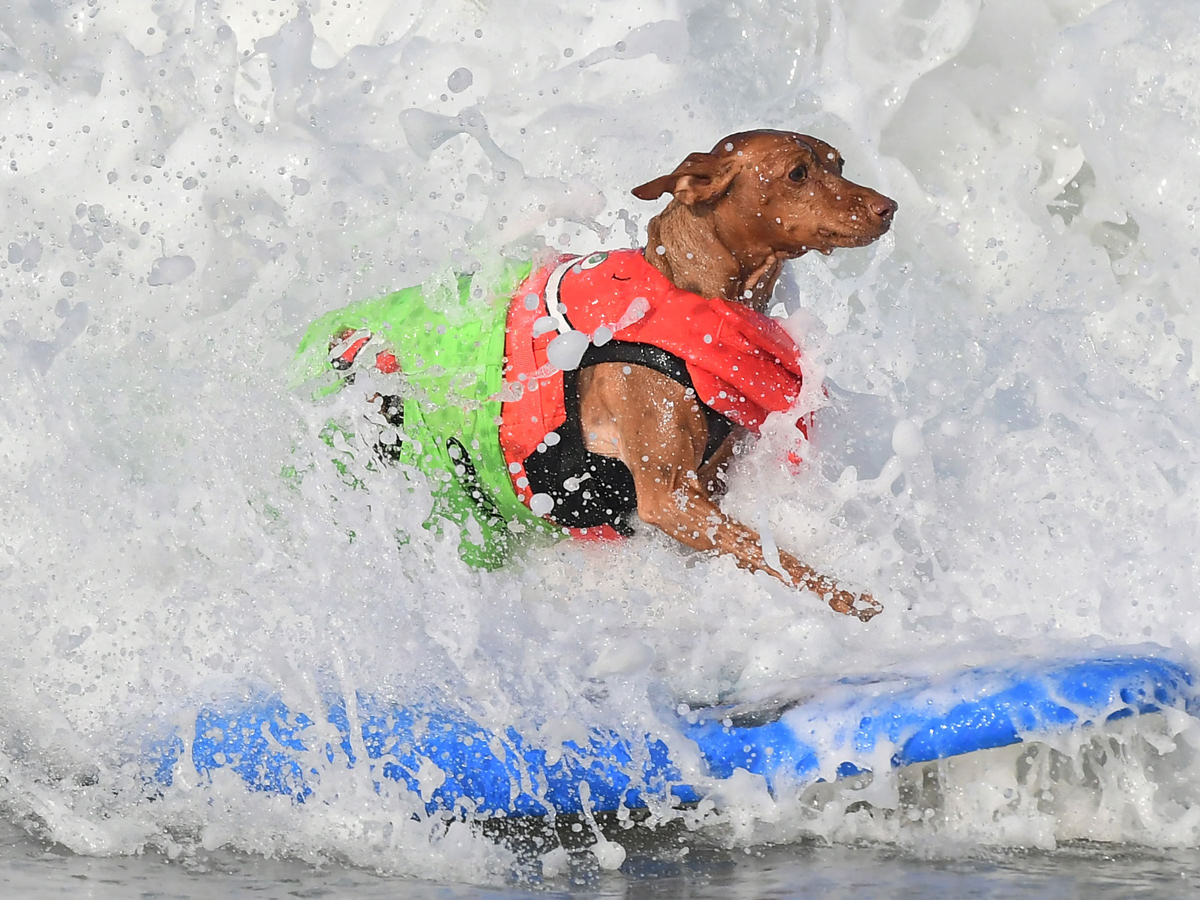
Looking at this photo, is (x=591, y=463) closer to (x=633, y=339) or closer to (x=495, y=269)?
(x=633, y=339)

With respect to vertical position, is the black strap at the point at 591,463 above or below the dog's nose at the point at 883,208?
below

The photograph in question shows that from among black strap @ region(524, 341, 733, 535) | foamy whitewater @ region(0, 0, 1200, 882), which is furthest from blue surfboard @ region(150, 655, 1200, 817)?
black strap @ region(524, 341, 733, 535)

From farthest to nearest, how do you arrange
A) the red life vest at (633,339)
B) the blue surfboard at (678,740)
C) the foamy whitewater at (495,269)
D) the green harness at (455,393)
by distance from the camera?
1. the green harness at (455,393)
2. the red life vest at (633,339)
3. the foamy whitewater at (495,269)
4. the blue surfboard at (678,740)

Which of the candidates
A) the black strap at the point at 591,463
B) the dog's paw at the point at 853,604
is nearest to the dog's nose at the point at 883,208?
the black strap at the point at 591,463

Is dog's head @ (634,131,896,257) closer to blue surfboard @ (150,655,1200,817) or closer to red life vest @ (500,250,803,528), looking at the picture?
red life vest @ (500,250,803,528)

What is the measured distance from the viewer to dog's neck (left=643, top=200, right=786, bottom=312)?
3.13 metres

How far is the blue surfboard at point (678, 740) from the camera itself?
9.37ft

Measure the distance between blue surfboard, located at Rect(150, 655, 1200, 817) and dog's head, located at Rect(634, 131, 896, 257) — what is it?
1011mm

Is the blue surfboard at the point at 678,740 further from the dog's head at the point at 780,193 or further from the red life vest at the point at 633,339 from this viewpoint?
the dog's head at the point at 780,193

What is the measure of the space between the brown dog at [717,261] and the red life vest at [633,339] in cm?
6

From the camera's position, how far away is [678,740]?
3021 millimetres

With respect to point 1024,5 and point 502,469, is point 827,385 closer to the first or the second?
point 502,469

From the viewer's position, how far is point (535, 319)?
3252 mm

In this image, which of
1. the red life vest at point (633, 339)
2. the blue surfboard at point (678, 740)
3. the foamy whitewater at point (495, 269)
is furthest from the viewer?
the red life vest at point (633, 339)
